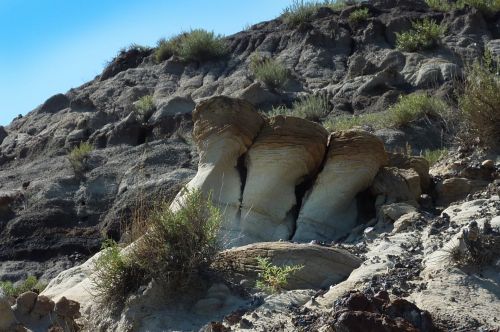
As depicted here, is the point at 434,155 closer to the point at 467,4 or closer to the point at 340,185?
the point at 340,185

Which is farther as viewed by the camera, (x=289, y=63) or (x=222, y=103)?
(x=289, y=63)

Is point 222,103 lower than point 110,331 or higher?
higher

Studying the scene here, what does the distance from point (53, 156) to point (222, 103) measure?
7.35m

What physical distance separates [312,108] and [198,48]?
5.72 m

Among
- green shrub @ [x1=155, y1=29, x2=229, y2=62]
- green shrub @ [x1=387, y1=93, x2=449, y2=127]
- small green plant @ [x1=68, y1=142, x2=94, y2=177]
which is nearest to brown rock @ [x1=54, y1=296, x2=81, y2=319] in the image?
Answer: green shrub @ [x1=387, y1=93, x2=449, y2=127]

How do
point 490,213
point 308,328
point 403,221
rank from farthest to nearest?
point 403,221
point 490,213
point 308,328

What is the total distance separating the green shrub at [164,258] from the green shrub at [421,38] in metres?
11.0

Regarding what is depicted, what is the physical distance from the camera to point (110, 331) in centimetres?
700

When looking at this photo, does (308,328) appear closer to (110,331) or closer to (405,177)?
(110,331)

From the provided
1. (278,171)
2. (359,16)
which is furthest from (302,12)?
(278,171)

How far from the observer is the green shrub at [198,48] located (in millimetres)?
20438

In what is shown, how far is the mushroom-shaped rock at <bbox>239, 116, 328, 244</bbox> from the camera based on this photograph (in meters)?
9.10

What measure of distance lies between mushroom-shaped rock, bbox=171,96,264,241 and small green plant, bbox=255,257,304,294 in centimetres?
220

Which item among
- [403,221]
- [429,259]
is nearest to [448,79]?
[403,221]
